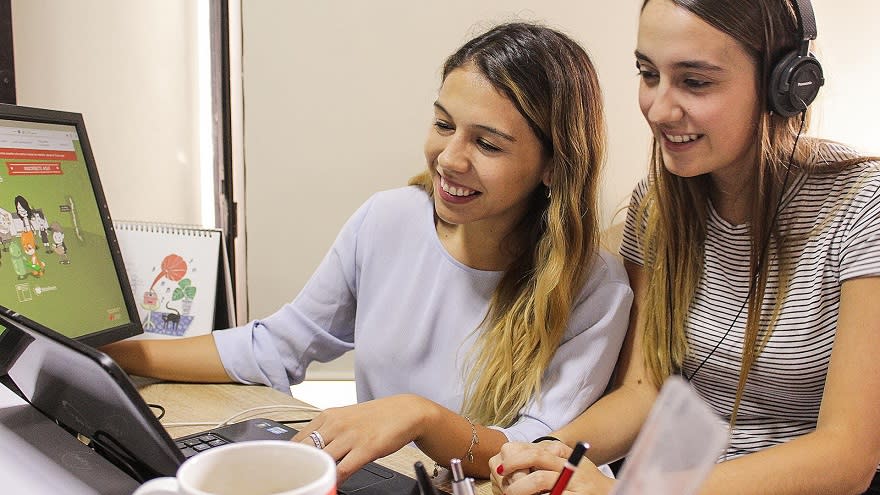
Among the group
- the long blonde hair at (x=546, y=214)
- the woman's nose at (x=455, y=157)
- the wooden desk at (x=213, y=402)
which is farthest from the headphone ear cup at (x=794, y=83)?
the wooden desk at (x=213, y=402)

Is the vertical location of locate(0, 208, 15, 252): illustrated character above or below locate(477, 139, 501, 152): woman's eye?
below

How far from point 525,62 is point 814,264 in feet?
→ 1.55

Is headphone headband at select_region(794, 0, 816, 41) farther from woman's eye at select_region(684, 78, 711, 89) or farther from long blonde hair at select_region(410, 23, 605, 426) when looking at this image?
long blonde hair at select_region(410, 23, 605, 426)

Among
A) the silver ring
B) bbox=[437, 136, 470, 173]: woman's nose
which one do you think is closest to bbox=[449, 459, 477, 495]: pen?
the silver ring

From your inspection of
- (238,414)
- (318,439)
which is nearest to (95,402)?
(318,439)

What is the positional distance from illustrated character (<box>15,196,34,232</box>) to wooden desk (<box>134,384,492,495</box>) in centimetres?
27

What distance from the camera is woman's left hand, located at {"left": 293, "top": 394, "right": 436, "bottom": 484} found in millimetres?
744

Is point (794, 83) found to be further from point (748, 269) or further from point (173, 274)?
point (173, 274)

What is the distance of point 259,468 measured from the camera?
0.44 m

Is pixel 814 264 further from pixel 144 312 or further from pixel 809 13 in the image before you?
pixel 144 312

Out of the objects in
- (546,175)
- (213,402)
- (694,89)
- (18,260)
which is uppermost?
(694,89)

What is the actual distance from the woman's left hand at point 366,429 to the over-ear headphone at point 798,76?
0.56 m

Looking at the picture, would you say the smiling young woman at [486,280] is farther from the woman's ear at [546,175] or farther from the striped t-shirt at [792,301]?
the striped t-shirt at [792,301]

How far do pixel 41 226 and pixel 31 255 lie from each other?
45 mm
